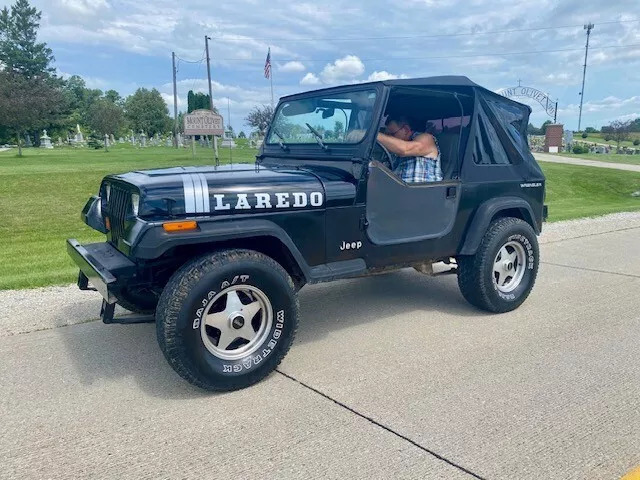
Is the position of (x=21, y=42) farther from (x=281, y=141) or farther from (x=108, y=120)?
(x=281, y=141)

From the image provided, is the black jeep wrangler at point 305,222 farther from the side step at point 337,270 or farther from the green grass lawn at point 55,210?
the green grass lawn at point 55,210

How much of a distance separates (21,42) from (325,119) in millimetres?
75829

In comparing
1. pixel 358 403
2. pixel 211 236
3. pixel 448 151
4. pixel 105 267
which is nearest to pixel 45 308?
pixel 105 267

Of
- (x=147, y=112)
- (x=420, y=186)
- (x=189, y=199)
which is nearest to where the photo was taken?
(x=189, y=199)

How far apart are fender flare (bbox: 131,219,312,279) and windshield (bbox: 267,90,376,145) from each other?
3.53 feet

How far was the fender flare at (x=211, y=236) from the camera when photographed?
2.96 metres

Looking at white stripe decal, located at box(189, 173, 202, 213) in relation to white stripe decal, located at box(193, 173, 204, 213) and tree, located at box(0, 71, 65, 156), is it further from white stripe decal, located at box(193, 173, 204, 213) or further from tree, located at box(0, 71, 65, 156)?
tree, located at box(0, 71, 65, 156)

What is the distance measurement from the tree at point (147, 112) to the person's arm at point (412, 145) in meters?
71.9

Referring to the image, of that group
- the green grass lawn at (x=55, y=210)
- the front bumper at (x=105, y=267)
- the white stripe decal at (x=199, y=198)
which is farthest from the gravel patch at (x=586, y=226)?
the front bumper at (x=105, y=267)

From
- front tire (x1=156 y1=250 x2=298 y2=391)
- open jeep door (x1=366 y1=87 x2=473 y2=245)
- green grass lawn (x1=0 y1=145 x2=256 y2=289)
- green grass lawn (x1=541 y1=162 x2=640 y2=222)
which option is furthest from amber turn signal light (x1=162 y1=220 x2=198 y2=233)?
green grass lawn (x1=541 y1=162 x2=640 y2=222)

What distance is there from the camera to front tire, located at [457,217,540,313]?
4566 millimetres

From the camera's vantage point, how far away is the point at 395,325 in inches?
175

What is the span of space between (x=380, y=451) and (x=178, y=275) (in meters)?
1.51

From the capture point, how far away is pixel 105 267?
3271 millimetres
